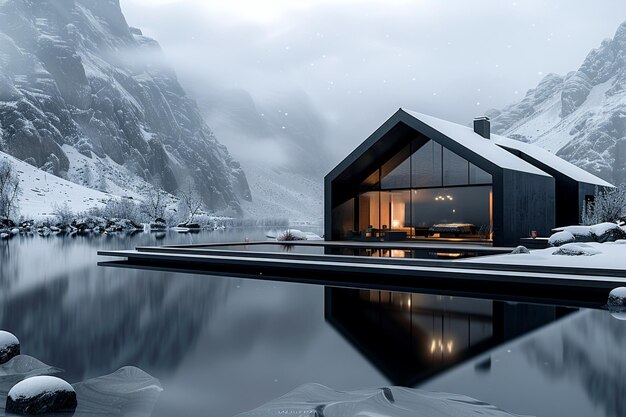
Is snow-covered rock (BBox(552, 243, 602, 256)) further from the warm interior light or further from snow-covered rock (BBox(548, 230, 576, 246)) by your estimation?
the warm interior light

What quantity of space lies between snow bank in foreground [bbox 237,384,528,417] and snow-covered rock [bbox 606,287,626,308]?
5046mm

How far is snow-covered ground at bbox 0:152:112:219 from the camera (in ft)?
217

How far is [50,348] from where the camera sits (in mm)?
6039

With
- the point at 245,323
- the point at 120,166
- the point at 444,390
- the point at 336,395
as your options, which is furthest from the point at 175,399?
the point at 120,166

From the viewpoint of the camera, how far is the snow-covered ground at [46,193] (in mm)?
66000

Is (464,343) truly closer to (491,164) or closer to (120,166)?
(491,164)

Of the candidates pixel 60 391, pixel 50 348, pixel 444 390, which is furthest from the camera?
pixel 50 348

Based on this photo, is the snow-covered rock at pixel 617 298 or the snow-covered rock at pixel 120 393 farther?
the snow-covered rock at pixel 617 298

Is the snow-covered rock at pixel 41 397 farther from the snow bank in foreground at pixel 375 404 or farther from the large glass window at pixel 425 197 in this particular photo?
the large glass window at pixel 425 197

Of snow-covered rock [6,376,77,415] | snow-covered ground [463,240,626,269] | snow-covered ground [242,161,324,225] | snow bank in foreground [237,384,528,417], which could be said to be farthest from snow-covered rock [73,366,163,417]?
snow-covered ground [242,161,324,225]

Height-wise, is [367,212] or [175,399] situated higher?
[367,212]

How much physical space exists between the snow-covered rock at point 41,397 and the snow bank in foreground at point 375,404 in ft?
4.76

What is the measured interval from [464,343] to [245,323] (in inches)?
118

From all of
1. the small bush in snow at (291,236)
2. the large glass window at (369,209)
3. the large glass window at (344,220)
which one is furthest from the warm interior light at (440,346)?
the small bush in snow at (291,236)
